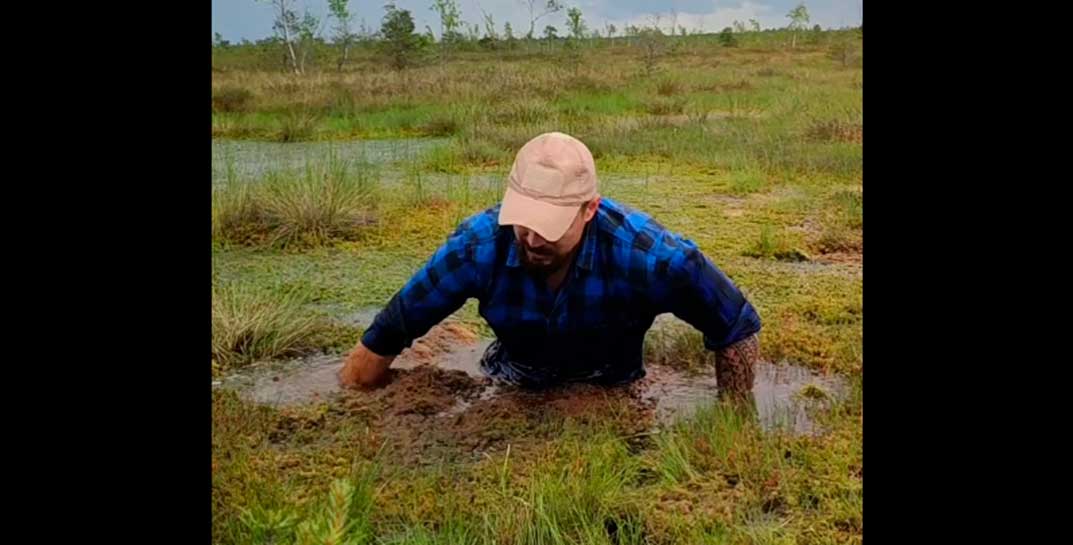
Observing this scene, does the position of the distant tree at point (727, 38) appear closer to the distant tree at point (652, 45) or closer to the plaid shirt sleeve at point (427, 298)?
the distant tree at point (652, 45)

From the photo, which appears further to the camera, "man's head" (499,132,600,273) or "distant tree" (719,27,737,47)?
"distant tree" (719,27,737,47)

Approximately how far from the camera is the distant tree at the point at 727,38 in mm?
3426

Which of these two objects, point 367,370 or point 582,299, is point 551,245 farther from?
point 367,370

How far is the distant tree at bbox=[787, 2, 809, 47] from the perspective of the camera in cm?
333

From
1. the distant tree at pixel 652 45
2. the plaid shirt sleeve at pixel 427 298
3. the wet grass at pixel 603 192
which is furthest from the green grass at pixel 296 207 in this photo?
the distant tree at pixel 652 45

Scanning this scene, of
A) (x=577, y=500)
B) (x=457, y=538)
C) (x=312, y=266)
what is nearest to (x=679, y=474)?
(x=577, y=500)

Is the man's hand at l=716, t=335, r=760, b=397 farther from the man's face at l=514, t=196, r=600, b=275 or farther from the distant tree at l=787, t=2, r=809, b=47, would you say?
the distant tree at l=787, t=2, r=809, b=47

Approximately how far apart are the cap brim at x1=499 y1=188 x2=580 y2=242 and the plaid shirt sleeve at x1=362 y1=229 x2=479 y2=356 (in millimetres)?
172

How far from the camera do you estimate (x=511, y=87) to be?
349 cm

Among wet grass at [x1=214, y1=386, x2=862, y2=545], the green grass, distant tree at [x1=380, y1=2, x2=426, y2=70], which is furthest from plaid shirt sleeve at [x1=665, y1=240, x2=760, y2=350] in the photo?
distant tree at [x1=380, y1=2, x2=426, y2=70]

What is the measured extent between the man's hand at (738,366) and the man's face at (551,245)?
17.8 inches

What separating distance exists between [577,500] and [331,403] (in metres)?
0.65

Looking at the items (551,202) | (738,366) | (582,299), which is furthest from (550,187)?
(738,366)

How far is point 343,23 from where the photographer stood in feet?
11.2
